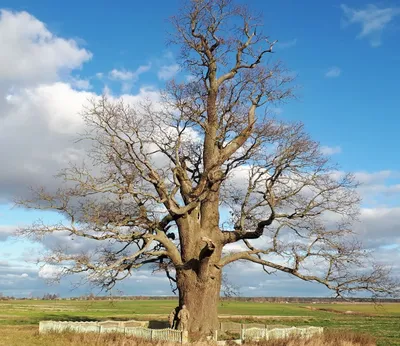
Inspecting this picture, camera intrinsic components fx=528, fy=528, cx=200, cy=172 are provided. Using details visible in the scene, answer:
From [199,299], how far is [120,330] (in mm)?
3160

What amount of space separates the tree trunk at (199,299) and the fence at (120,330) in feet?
2.86

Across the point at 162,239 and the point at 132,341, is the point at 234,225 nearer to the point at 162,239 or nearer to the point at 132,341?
the point at 162,239

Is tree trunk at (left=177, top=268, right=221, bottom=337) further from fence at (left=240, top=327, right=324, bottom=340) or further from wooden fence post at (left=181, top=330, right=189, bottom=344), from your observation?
fence at (left=240, top=327, right=324, bottom=340)

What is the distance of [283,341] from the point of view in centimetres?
1845

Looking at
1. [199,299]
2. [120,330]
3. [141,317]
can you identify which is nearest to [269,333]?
[199,299]

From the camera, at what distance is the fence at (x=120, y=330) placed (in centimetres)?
1873

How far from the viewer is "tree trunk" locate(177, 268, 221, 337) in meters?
19.6

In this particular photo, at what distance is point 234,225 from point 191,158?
3.53 m

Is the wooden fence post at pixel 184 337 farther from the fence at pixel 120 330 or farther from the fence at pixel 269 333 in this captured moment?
the fence at pixel 269 333

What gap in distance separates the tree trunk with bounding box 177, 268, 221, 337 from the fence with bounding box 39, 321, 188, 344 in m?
0.87

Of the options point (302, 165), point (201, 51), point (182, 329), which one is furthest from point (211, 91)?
point (182, 329)

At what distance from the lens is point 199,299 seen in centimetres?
1969

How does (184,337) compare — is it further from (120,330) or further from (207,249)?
(207,249)

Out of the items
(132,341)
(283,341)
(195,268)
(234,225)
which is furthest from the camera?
(234,225)
